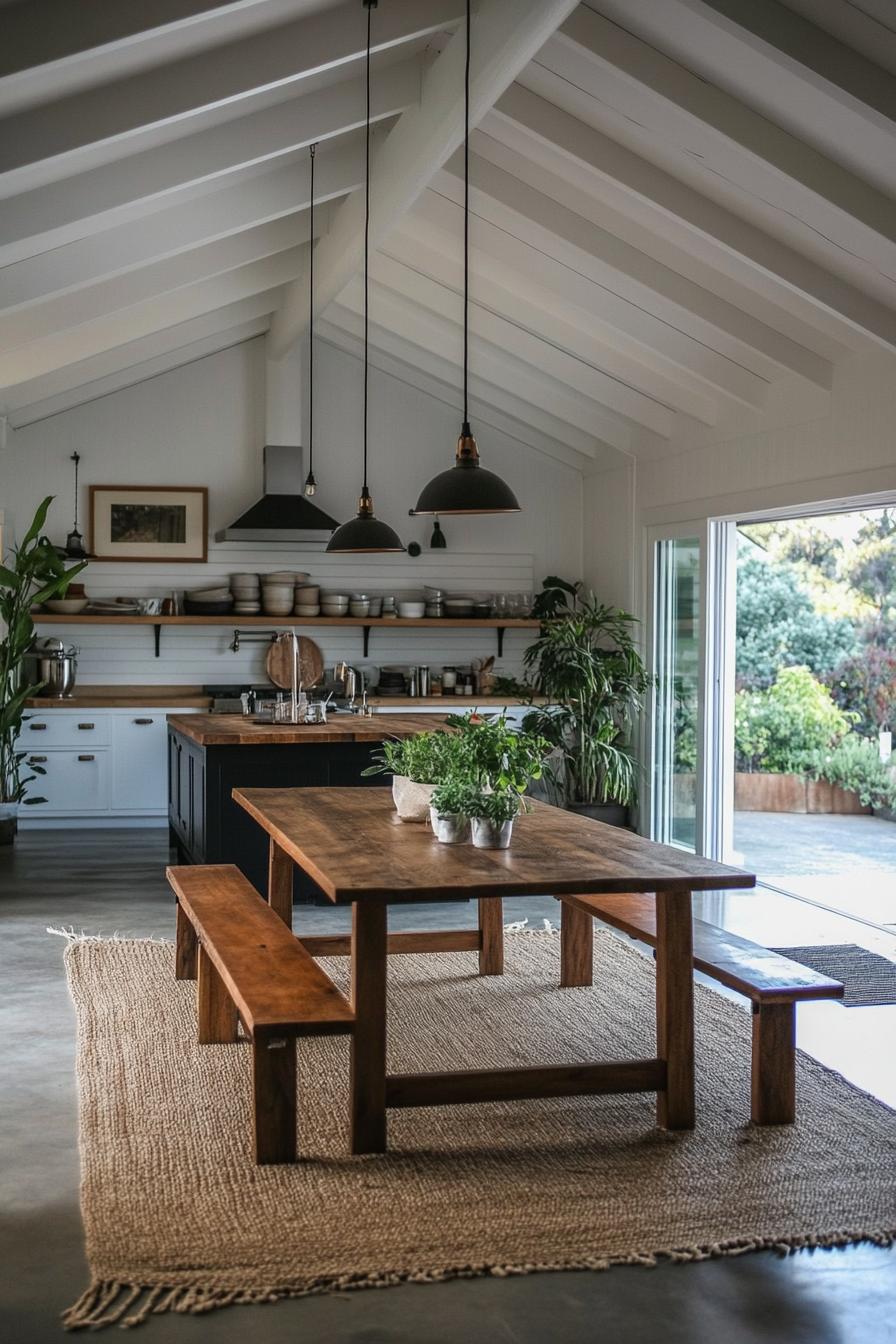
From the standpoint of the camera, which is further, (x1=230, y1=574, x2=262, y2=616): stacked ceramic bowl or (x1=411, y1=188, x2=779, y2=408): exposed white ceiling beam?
(x1=230, y1=574, x2=262, y2=616): stacked ceramic bowl

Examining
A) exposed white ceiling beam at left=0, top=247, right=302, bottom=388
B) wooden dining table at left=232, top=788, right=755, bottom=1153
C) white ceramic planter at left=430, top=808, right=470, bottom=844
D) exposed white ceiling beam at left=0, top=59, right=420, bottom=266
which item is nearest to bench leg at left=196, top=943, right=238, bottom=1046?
wooden dining table at left=232, top=788, right=755, bottom=1153

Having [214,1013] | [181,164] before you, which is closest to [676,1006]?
[214,1013]

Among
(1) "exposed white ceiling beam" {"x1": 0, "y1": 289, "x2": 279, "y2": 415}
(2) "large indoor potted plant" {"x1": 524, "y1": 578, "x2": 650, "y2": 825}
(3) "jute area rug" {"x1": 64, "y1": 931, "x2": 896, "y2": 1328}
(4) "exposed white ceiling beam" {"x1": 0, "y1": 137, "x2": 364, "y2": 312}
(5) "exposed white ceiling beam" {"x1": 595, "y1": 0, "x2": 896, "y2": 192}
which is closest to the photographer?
(3) "jute area rug" {"x1": 64, "y1": 931, "x2": 896, "y2": 1328}

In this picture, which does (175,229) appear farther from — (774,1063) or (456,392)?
(774,1063)

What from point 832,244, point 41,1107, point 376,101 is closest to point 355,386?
point 376,101

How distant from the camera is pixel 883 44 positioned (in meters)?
4.45

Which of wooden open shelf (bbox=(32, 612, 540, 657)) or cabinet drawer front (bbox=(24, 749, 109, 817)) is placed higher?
wooden open shelf (bbox=(32, 612, 540, 657))

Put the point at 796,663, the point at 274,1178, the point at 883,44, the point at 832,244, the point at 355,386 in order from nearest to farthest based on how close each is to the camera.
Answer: the point at 274,1178, the point at 883,44, the point at 832,244, the point at 355,386, the point at 796,663

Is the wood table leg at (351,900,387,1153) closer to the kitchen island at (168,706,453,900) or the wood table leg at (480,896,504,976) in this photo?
the wood table leg at (480,896,504,976)

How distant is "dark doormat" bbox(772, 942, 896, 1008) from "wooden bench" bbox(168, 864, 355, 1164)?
2.24 metres

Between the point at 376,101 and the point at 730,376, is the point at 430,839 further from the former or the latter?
the point at 730,376

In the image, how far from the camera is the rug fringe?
9.43ft

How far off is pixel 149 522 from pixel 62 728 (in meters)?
1.73

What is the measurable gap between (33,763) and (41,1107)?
18.1ft
